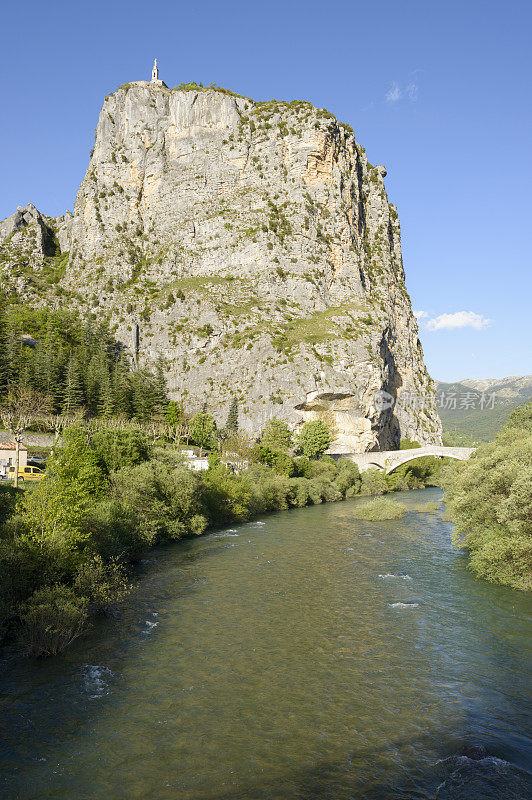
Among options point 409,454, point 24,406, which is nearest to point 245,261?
point 409,454

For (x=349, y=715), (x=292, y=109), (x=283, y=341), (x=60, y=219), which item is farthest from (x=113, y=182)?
(x=349, y=715)

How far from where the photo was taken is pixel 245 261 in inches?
4609

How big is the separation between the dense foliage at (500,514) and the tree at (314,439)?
5132cm

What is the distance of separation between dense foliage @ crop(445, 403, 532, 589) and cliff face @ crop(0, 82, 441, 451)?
6304 cm

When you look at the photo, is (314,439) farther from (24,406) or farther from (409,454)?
(24,406)

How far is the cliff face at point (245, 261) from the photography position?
331ft

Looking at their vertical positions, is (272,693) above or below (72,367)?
below

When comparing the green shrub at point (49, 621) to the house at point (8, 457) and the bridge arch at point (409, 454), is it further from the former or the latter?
the bridge arch at point (409, 454)

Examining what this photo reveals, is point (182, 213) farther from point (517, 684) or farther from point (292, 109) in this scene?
point (517, 684)

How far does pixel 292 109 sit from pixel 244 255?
153 feet

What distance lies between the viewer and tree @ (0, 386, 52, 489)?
212ft

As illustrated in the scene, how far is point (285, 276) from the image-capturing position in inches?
4540

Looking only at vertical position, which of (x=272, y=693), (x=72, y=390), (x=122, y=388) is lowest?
(x=272, y=693)

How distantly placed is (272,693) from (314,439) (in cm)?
7140
